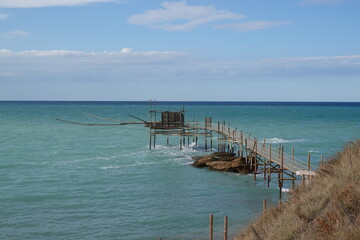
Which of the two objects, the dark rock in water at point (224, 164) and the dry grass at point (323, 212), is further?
the dark rock in water at point (224, 164)

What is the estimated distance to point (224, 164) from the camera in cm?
3522

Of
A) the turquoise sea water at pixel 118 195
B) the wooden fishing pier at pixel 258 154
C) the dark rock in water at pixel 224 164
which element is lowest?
the turquoise sea water at pixel 118 195

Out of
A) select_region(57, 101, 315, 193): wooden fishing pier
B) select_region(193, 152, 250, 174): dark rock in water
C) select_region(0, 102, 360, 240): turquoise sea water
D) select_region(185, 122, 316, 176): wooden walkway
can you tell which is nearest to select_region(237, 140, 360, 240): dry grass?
select_region(0, 102, 360, 240): turquoise sea water

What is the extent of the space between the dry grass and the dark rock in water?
1827 cm

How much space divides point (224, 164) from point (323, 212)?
72.4ft

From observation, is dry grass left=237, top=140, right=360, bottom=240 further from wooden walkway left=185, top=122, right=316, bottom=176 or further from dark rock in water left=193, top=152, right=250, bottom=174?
dark rock in water left=193, top=152, right=250, bottom=174

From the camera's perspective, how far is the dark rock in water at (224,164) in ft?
114

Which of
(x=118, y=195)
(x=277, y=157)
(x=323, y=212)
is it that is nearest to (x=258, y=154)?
(x=277, y=157)

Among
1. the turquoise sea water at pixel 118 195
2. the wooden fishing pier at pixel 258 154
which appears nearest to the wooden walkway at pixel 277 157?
the wooden fishing pier at pixel 258 154

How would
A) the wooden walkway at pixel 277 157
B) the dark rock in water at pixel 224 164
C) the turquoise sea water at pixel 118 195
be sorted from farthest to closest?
the dark rock in water at pixel 224 164
the wooden walkway at pixel 277 157
the turquoise sea water at pixel 118 195

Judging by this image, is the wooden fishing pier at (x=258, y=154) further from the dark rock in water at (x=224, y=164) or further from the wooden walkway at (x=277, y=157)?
the dark rock in water at (x=224, y=164)

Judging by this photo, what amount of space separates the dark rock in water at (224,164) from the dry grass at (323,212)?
1827cm

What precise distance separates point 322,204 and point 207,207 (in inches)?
434

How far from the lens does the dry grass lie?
11758 millimetres
